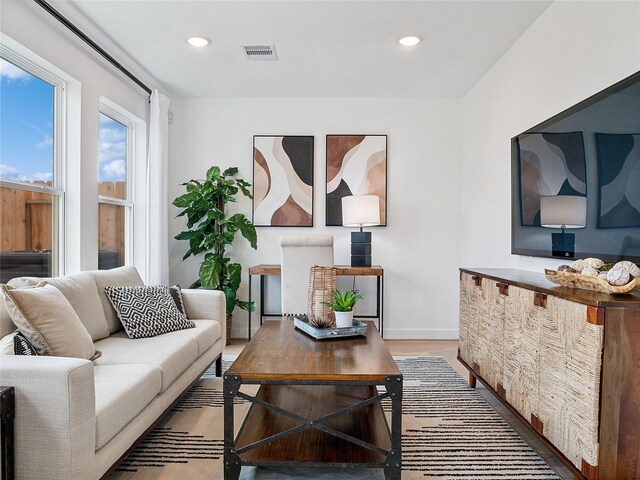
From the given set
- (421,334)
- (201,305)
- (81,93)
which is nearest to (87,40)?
(81,93)

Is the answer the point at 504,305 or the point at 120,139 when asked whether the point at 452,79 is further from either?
the point at 120,139

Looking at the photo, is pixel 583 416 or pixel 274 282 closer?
pixel 583 416

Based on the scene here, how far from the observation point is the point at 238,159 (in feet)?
15.5

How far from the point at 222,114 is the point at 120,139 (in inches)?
43.9

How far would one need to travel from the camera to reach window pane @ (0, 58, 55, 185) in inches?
103

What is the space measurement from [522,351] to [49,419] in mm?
2061

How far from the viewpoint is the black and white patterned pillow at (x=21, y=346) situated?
1803 millimetres

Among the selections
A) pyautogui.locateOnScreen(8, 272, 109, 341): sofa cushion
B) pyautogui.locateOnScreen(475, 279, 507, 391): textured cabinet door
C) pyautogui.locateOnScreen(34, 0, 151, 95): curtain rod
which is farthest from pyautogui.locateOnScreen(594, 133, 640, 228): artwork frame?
pyautogui.locateOnScreen(34, 0, 151, 95): curtain rod

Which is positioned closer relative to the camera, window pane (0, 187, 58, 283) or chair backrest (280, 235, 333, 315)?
window pane (0, 187, 58, 283)

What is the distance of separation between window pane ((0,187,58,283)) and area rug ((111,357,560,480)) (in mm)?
1316

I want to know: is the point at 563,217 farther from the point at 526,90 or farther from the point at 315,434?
the point at 315,434

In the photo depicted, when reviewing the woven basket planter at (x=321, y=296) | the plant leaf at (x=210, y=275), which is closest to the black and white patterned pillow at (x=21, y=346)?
the woven basket planter at (x=321, y=296)

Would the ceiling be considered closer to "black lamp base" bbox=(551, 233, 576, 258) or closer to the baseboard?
"black lamp base" bbox=(551, 233, 576, 258)

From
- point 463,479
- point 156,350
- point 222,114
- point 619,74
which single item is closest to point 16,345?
point 156,350
